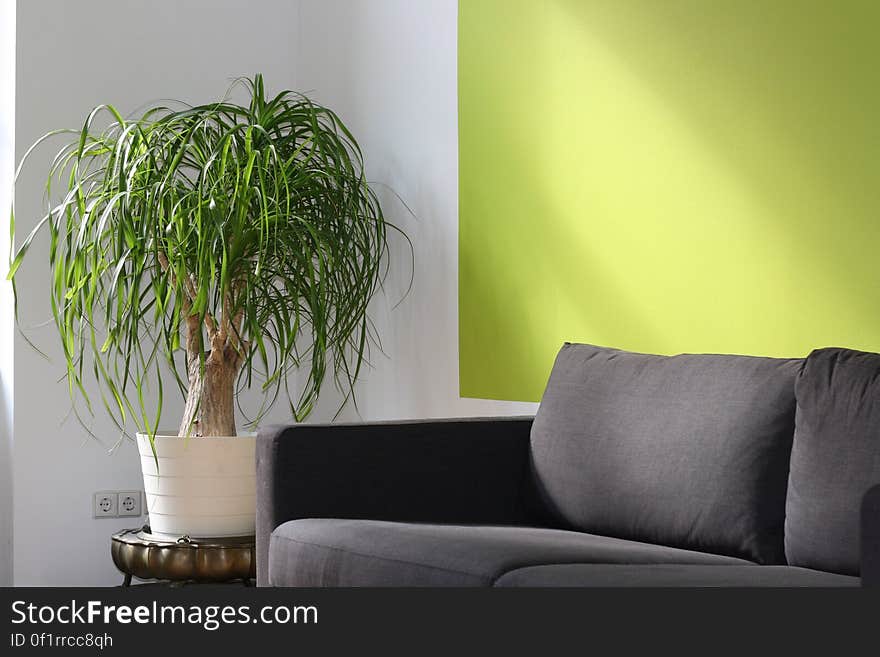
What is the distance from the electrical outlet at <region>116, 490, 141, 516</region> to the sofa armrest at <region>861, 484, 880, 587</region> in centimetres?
331

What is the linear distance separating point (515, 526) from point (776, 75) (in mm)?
1164

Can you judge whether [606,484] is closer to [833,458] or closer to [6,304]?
[833,458]

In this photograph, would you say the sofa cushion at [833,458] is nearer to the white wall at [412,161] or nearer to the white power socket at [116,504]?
the white wall at [412,161]

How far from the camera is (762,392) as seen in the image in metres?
2.36

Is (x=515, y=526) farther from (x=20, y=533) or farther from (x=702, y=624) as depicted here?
(x=20, y=533)

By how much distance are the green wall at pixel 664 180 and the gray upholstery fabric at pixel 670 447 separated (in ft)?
0.92

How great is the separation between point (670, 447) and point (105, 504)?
2.45 m

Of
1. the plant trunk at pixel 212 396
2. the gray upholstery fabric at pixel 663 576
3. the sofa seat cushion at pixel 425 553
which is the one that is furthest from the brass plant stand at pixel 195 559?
the gray upholstery fabric at pixel 663 576

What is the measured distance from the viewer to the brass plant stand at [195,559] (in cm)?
345

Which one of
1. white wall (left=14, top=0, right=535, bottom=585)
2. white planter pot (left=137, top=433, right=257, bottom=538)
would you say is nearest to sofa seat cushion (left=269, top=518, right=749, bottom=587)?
white planter pot (left=137, top=433, right=257, bottom=538)

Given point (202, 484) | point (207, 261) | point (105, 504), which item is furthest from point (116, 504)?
point (207, 261)

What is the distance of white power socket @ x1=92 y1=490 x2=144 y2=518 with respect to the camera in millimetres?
4277

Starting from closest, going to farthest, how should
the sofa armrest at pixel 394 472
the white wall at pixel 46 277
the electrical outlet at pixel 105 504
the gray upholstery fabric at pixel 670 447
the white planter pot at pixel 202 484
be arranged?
1. the gray upholstery fabric at pixel 670 447
2. the sofa armrest at pixel 394 472
3. the white planter pot at pixel 202 484
4. the white wall at pixel 46 277
5. the electrical outlet at pixel 105 504

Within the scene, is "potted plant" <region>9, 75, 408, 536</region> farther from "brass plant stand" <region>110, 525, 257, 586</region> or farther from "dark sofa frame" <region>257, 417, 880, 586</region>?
"dark sofa frame" <region>257, 417, 880, 586</region>
